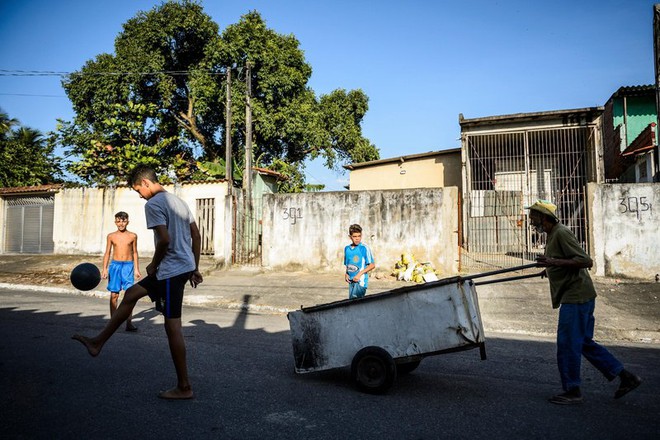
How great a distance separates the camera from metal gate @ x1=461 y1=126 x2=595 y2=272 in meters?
14.4

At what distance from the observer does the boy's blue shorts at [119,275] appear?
7.15 metres

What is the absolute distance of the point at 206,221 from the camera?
1639cm

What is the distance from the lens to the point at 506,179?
17.1m

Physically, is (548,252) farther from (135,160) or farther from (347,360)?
(135,160)

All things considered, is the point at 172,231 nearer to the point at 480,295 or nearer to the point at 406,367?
the point at 406,367

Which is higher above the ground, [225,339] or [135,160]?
[135,160]

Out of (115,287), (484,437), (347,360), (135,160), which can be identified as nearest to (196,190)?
(135,160)

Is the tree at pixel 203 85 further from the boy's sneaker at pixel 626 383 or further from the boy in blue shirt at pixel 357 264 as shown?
the boy's sneaker at pixel 626 383

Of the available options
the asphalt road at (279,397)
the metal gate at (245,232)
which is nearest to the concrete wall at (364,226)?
the metal gate at (245,232)

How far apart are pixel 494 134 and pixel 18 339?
49.8 ft

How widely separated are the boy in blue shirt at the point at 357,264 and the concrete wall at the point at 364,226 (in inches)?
264

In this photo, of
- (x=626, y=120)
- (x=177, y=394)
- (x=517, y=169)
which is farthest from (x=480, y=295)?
(x=626, y=120)

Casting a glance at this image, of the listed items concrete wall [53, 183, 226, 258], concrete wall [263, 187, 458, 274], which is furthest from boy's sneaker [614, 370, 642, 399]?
concrete wall [53, 183, 226, 258]

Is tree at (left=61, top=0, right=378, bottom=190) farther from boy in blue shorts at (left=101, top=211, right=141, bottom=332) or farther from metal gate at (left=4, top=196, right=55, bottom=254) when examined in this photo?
boy in blue shorts at (left=101, top=211, right=141, bottom=332)
